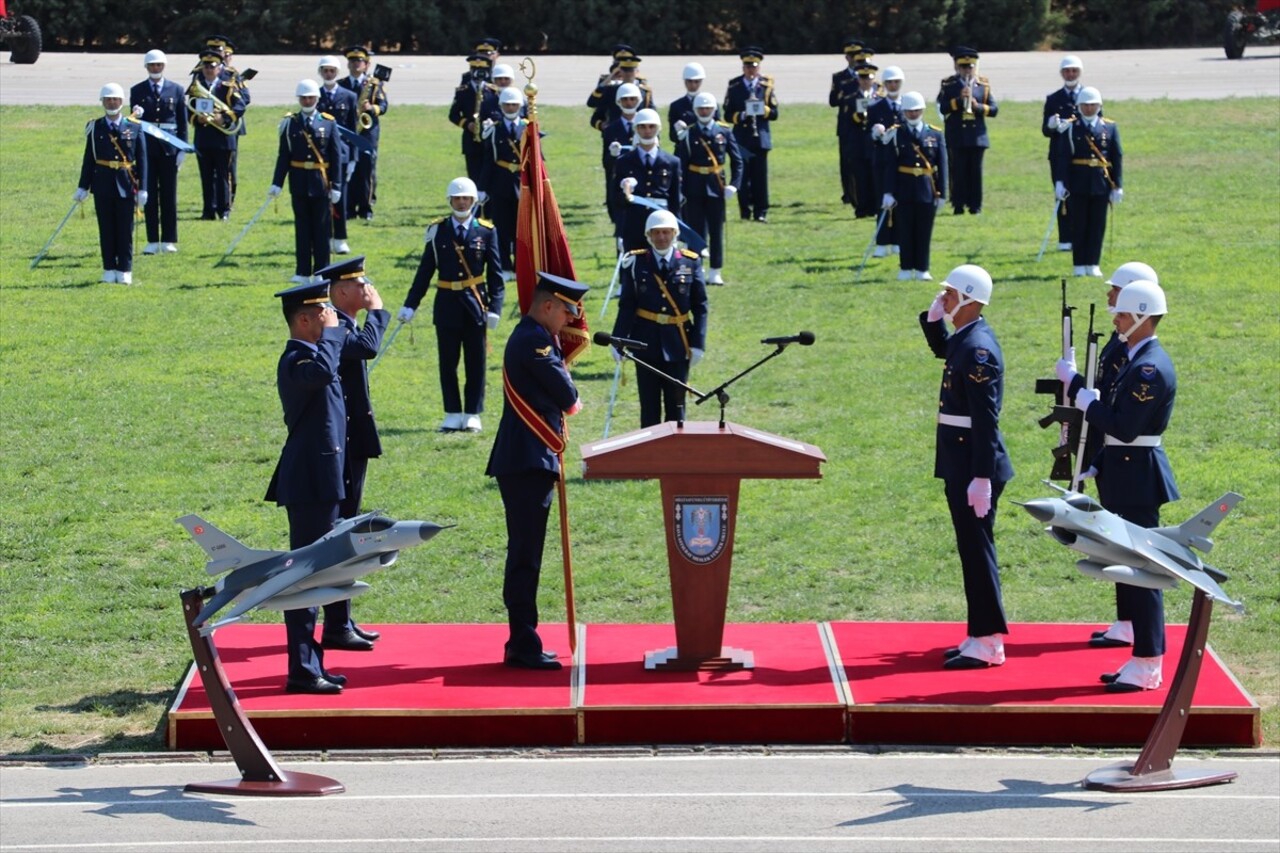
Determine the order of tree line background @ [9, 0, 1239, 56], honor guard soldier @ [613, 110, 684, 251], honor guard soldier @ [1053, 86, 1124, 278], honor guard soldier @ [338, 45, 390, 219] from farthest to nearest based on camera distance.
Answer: tree line background @ [9, 0, 1239, 56], honor guard soldier @ [338, 45, 390, 219], honor guard soldier @ [1053, 86, 1124, 278], honor guard soldier @ [613, 110, 684, 251]

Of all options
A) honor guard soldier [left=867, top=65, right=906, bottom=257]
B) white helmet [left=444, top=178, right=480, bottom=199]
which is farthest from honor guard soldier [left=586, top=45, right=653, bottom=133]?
white helmet [left=444, top=178, right=480, bottom=199]

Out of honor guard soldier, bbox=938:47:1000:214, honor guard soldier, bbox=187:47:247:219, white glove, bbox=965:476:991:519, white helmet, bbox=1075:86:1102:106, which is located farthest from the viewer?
honor guard soldier, bbox=938:47:1000:214

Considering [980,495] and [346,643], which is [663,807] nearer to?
[980,495]

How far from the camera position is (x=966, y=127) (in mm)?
25578

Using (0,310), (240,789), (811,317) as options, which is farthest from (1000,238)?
(240,789)

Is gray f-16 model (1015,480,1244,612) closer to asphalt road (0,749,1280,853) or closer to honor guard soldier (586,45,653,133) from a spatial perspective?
asphalt road (0,749,1280,853)

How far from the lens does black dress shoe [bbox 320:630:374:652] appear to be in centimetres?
1135

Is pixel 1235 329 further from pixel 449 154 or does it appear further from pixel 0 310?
pixel 449 154

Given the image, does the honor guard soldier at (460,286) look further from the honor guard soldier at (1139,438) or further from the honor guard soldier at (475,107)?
the honor guard soldier at (475,107)

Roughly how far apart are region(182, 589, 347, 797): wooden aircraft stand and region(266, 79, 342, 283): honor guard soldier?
1221 cm

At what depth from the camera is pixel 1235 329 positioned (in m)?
19.5

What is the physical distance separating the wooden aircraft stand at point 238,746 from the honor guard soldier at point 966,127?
17.7m

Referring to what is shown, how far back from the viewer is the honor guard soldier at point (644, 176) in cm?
1977

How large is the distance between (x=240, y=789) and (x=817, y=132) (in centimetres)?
2472
